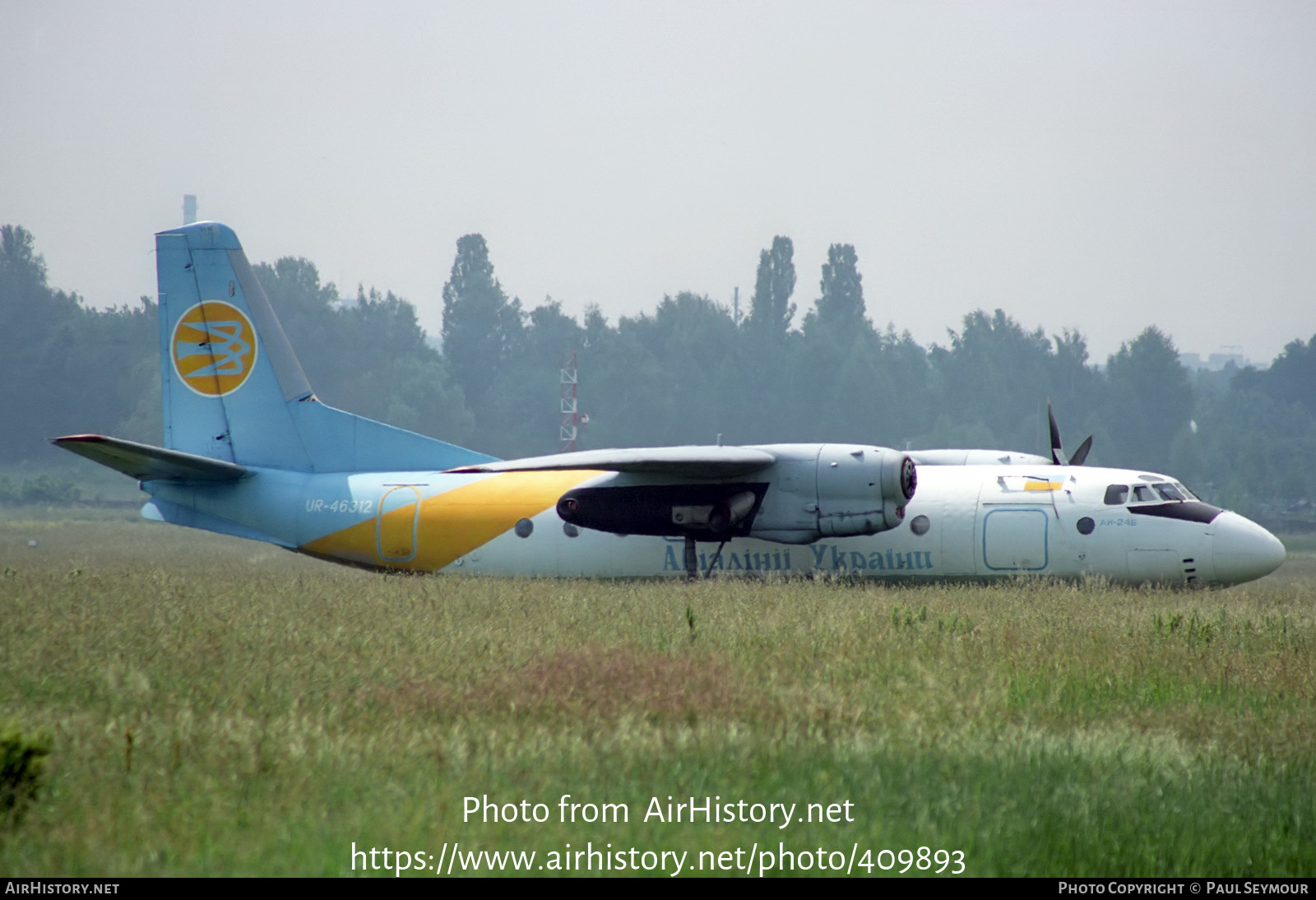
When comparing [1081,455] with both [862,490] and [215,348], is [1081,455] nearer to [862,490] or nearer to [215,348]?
[862,490]

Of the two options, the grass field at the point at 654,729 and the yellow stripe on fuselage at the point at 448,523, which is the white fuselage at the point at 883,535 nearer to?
the yellow stripe on fuselage at the point at 448,523

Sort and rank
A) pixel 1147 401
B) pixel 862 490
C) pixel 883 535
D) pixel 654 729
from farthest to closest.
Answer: pixel 1147 401, pixel 883 535, pixel 862 490, pixel 654 729

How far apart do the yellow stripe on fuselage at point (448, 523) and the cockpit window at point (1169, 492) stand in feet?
28.0

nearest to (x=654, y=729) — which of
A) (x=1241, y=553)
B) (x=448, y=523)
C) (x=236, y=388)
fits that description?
(x=448, y=523)

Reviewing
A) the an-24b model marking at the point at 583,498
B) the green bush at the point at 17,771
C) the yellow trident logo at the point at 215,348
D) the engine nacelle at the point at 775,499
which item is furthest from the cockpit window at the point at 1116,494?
the green bush at the point at 17,771

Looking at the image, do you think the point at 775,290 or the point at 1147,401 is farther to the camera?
the point at 775,290

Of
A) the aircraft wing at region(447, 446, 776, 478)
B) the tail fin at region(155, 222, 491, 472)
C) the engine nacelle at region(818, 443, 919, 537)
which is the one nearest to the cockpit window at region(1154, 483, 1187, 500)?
the engine nacelle at region(818, 443, 919, 537)

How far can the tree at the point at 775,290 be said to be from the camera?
4109 inches

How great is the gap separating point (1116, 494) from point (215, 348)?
1454cm

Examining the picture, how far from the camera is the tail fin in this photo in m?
18.8

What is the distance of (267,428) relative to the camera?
18.8 metres

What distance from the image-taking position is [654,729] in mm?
7609

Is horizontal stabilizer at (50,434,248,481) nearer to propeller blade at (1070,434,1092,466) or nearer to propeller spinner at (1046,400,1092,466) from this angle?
propeller spinner at (1046,400,1092,466)

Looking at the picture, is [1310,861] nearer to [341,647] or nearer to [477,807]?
[477,807]
